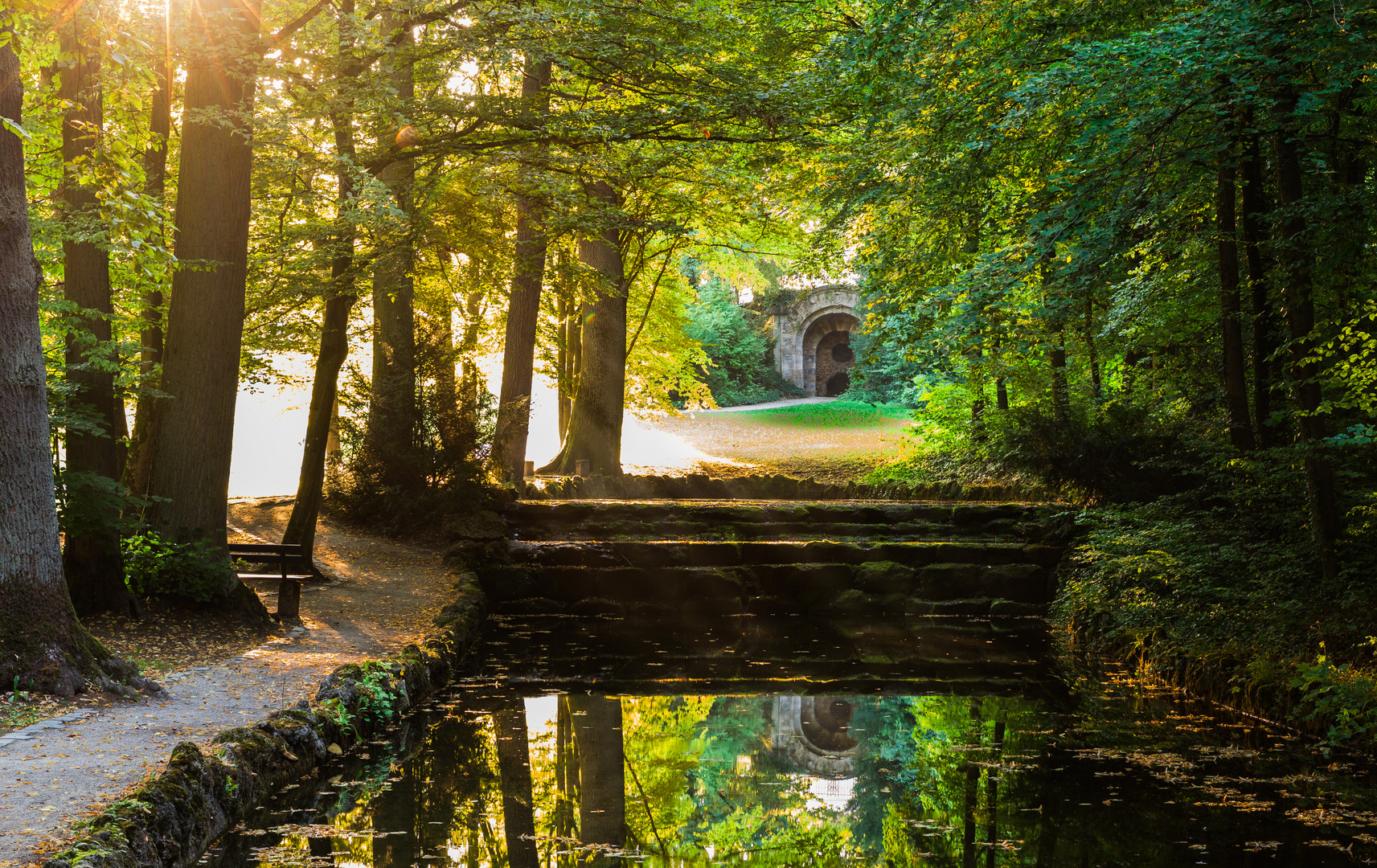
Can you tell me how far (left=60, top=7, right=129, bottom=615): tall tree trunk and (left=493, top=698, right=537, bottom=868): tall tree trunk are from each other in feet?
11.2

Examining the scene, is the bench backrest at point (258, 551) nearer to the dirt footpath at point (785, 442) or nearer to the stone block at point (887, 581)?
the stone block at point (887, 581)

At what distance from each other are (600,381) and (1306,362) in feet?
39.5

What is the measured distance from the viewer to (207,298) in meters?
8.13

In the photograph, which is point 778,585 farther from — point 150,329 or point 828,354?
point 828,354

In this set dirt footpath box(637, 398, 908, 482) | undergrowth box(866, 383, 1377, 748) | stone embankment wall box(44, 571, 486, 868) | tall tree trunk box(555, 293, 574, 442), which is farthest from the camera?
dirt footpath box(637, 398, 908, 482)

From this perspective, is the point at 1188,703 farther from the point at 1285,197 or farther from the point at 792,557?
the point at 792,557

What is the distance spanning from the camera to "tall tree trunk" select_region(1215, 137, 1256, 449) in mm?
8242

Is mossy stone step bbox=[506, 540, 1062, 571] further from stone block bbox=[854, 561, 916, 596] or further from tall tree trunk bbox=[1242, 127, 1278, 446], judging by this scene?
tall tree trunk bbox=[1242, 127, 1278, 446]

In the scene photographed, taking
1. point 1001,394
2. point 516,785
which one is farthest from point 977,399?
point 516,785

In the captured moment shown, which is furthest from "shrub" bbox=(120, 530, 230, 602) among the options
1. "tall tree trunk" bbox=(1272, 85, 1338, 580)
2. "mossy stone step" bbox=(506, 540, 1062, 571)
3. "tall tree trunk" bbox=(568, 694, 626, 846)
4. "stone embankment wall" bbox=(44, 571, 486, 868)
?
"tall tree trunk" bbox=(1272, 85, 1338, 580)

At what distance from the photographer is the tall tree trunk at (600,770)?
4426 mm

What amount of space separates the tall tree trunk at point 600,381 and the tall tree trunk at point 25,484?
11576 millimetres

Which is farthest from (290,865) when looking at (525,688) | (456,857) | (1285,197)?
(1285,197)

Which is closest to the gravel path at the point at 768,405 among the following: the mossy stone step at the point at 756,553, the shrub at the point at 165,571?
the mossy stone step at the point at 756,553
